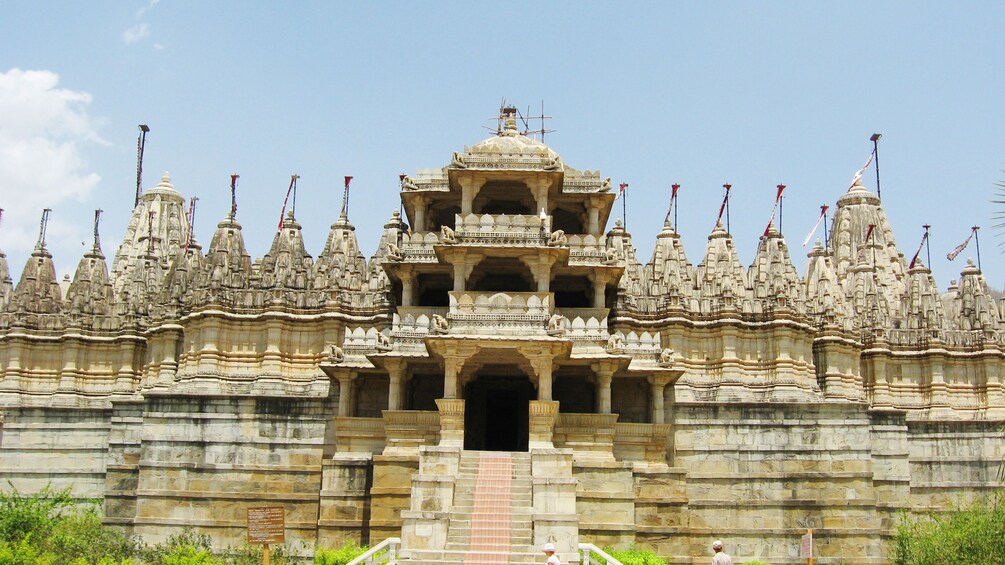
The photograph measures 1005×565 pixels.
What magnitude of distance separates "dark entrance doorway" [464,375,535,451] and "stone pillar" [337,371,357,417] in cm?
317

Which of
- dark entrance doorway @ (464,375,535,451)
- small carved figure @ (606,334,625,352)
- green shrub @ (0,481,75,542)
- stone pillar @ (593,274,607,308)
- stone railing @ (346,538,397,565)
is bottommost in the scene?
stone railing @ (346,538,397,565)

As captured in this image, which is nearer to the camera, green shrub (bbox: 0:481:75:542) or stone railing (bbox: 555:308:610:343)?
green shrub (bbox: 0:481:75:542)

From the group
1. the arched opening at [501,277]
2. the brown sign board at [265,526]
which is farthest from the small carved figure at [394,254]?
the brown sign board at [265,526]

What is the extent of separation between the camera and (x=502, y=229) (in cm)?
2906

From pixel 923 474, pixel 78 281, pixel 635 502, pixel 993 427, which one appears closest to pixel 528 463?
pixel 635 502

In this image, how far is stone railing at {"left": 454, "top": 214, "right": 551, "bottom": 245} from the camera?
28.9m

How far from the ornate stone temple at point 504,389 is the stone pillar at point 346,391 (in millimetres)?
61

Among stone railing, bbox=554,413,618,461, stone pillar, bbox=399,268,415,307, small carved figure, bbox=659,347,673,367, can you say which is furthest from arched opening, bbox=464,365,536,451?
small carved figure, bbox=659,347,673,367

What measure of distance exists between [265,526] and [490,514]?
5485 millimetres

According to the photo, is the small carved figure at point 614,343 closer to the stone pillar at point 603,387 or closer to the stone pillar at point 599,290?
the stone pillar at point 603,387

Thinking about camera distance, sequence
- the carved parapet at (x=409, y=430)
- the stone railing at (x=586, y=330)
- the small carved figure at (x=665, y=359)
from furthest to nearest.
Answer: the small carved figure at (x=665, y=359) → the stone railing at (x=586, y=330) → the carved parapet at (x=409, y=430)

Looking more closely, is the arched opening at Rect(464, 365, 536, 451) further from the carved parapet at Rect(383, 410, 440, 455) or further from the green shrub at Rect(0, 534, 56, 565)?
the green shrub at Rect(0, 534, 56, 565)

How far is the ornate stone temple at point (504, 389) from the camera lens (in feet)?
87.9

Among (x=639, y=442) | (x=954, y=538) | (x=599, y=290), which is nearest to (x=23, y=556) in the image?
(x=639, y=442)
